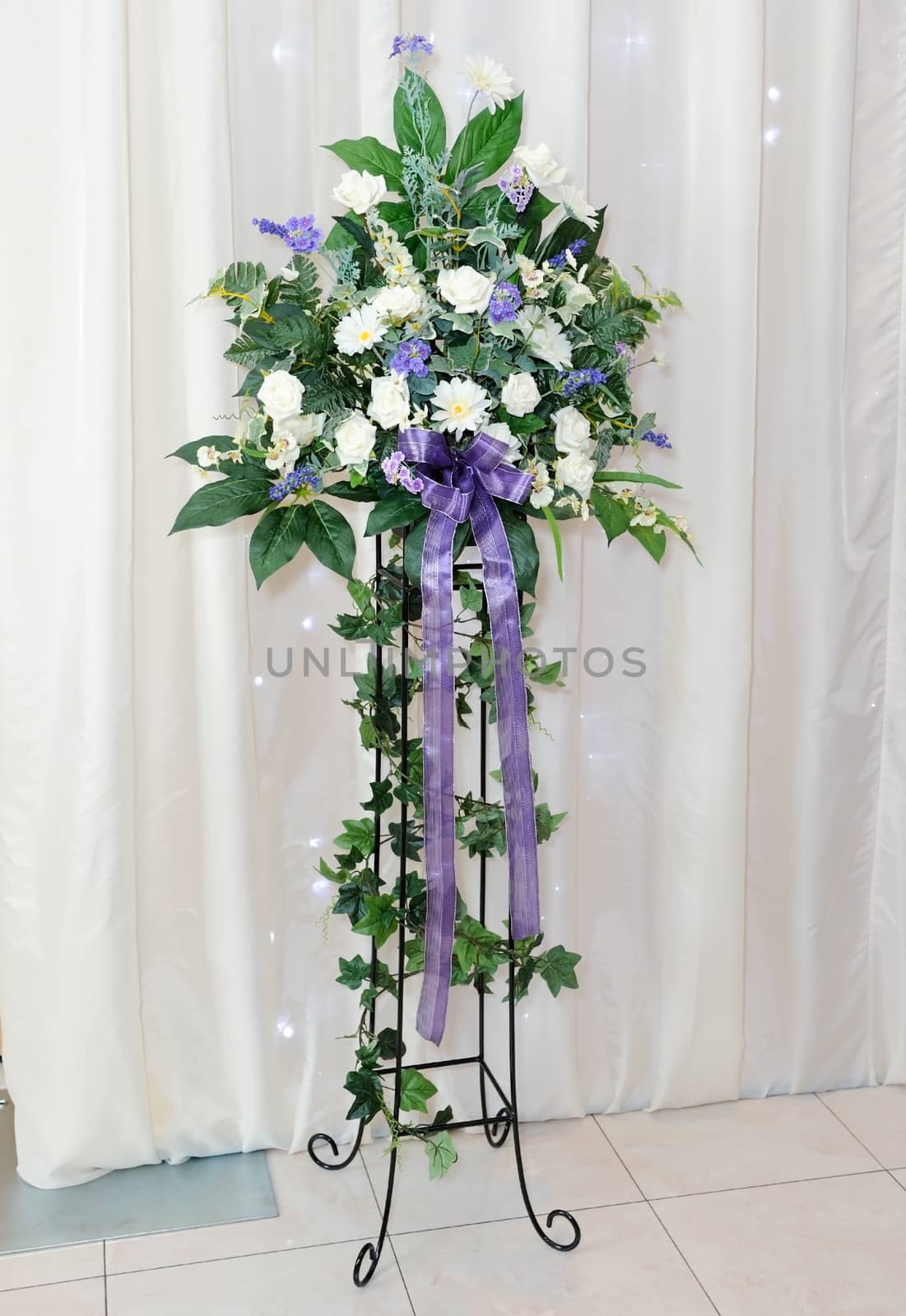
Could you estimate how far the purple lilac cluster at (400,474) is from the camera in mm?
1479

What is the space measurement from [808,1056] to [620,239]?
151 cm

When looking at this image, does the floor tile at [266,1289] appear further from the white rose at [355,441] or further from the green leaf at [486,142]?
the green leaf at [486,142]

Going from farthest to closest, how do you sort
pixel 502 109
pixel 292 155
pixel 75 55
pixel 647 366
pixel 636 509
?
1. pixel 647 366
2. pixel 292 155
3. pixel 75 55
4. pixel 636 509
5. pixel 502 109

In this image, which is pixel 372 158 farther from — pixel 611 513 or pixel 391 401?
pixel 611 513

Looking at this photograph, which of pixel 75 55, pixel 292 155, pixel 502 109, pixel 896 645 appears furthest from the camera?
pixel 896 645

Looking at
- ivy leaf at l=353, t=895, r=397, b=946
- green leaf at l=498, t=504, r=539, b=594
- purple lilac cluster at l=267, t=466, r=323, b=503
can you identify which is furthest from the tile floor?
purple lilac cluster at l=267, t=466, r=323, b=503

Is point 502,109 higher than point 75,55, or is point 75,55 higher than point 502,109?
point 75,55

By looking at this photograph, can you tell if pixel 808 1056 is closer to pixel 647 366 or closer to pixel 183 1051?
pixel 183 1051

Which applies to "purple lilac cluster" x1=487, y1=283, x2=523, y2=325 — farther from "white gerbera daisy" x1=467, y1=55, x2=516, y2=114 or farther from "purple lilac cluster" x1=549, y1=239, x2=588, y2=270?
"white gerbera daisy" x1=467, y1=55, x2=516, y2=114

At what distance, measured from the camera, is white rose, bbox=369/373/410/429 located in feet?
4.79

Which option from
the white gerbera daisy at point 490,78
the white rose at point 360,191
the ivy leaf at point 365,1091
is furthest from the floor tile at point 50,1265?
the white gerbera daisy at point 490,78

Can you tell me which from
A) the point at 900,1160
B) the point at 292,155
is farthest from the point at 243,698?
the point at 900,1160

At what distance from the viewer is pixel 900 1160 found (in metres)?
2.16

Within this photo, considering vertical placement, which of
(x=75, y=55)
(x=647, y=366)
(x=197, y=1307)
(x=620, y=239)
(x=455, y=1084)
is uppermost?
(x=75, y=55)
